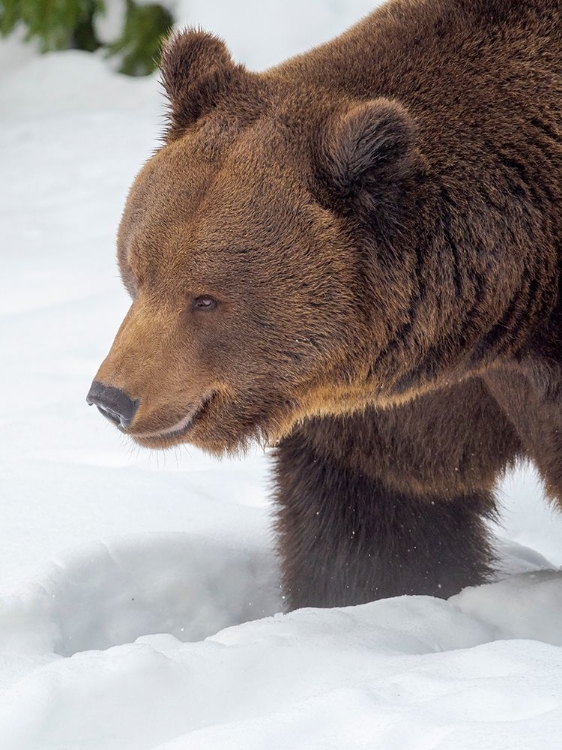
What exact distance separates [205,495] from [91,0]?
20.0ft

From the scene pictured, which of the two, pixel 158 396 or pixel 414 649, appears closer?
pixel 158 396

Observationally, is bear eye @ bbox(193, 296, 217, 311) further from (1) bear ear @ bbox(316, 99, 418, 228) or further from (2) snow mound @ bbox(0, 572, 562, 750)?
(2) snow mound @ bbox(0, 572, 562, 750)

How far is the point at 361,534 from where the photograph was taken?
15.5ft

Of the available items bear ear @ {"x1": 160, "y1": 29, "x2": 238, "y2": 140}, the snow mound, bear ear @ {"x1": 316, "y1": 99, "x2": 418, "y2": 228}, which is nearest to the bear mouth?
the snow mound

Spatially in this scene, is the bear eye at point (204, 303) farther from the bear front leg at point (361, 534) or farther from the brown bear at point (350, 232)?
Result: the bear front leg at point (361, 534)

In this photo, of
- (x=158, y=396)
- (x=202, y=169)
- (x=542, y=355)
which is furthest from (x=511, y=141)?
(x=158, y=396)

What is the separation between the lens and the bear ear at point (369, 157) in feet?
11.1

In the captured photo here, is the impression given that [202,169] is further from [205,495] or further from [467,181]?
[205,495]

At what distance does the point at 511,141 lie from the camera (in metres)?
3.65

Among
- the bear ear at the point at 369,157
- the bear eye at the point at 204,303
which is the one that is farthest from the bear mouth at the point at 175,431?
the bear ear at the point at 369,157

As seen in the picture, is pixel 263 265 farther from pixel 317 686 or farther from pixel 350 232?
pixel 317 686

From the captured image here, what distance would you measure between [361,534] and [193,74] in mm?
1895

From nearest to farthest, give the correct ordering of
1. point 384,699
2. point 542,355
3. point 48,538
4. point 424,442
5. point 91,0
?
1. point 384,699
2. point 542,355
3. point 424,442
4. point 48,538
5. point 91,0

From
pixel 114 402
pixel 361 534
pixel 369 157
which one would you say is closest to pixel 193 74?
pixel 369 157
